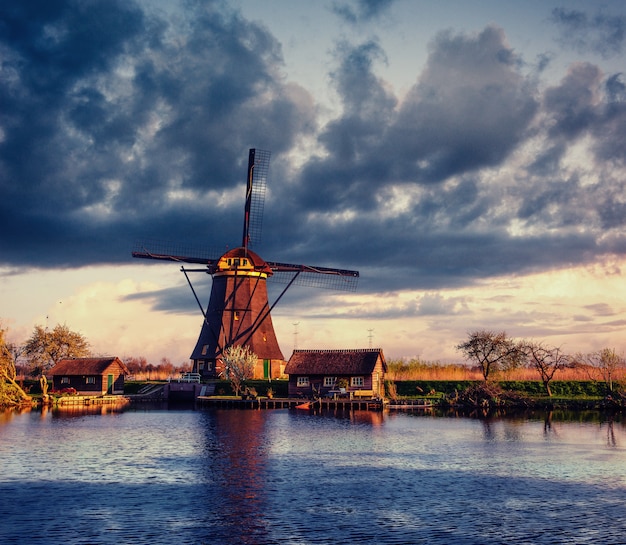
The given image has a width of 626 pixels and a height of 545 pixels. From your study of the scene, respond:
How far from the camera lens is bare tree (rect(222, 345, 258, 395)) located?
72.8 m

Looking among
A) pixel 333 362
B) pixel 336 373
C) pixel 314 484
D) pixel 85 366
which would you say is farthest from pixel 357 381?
pixel 314 484

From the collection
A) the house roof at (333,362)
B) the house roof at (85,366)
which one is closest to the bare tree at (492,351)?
the house roof at (333,362)

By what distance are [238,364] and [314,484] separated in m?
47.3

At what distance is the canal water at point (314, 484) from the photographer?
21016mm

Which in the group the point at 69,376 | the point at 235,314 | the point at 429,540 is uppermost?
the point at 235,314

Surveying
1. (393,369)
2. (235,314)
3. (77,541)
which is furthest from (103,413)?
(77,541)

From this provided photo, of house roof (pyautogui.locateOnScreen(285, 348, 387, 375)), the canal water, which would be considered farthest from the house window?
the canal water

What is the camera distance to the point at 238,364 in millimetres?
74562

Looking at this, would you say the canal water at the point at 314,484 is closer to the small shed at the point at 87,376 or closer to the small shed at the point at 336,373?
the small shed at the point at 336,373

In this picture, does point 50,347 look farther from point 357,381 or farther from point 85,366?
point 357,381

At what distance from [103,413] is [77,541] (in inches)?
1697

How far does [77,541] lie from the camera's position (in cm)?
1998

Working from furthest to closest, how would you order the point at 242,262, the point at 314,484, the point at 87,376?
the point at 242,262, the point at 87,376, the point at 314,484

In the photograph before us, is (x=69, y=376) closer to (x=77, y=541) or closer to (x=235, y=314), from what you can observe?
(x=235, y=314)
